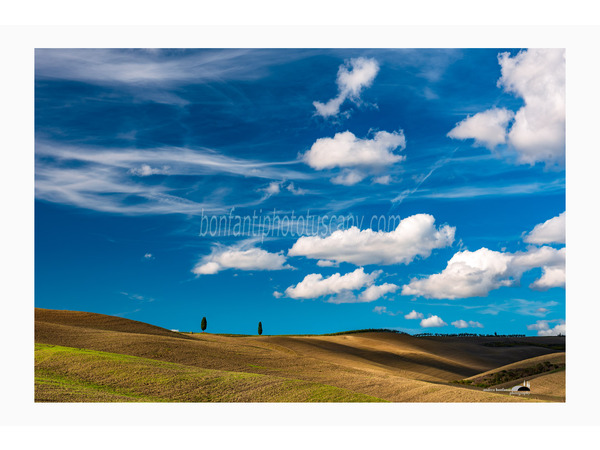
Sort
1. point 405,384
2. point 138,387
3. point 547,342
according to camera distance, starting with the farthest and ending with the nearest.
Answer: point 547,342 < point 405,384 < point 138,387

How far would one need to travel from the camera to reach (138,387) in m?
18.1

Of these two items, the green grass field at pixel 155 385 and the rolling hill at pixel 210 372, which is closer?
the green grass field at pixel 155 385

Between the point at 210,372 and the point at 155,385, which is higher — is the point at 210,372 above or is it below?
above

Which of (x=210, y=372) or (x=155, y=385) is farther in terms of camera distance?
(x=210, y=372)

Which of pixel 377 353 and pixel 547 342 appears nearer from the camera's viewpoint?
pixel 377 353

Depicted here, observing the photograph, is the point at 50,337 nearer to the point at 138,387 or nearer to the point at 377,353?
the point at 138,387

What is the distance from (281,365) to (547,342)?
48.3m

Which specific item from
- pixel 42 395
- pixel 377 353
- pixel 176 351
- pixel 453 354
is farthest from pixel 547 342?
pixel 42 395

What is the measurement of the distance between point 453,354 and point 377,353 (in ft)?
34.7

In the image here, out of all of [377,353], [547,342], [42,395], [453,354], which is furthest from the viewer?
[547,342]

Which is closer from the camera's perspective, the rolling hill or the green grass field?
the green grass field
